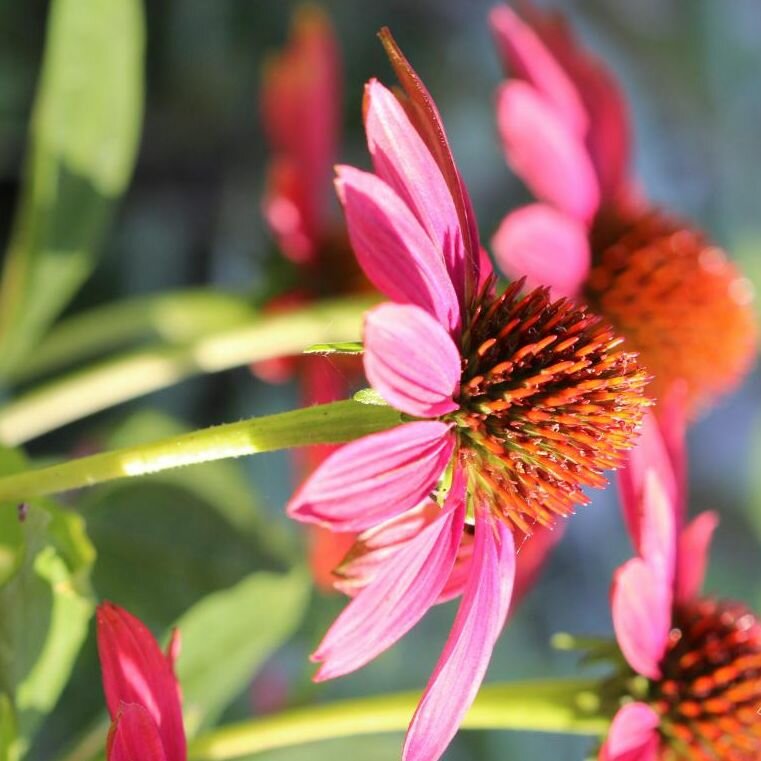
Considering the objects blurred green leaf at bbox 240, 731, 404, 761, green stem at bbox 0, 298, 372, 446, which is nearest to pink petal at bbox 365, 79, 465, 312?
green stem at bbox 0, 298, 372, 446

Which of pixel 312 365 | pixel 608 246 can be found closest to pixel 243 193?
pixel 312 365

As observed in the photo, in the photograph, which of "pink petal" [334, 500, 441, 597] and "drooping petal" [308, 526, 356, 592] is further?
"drooping petal" [308, 526, 356, 592]

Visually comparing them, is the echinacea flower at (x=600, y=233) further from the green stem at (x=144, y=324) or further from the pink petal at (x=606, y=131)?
the green stem at (x=144, y=324)

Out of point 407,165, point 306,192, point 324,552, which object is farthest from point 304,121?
point 407,165

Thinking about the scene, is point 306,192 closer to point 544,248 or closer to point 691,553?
point 544,248

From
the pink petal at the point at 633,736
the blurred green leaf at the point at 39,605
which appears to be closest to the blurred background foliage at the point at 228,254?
the blurred green leaf at the point at 39,605

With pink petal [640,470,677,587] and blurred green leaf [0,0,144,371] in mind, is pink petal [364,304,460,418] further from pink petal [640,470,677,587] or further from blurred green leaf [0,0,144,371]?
blurred green leaf [0,0,144,371]
